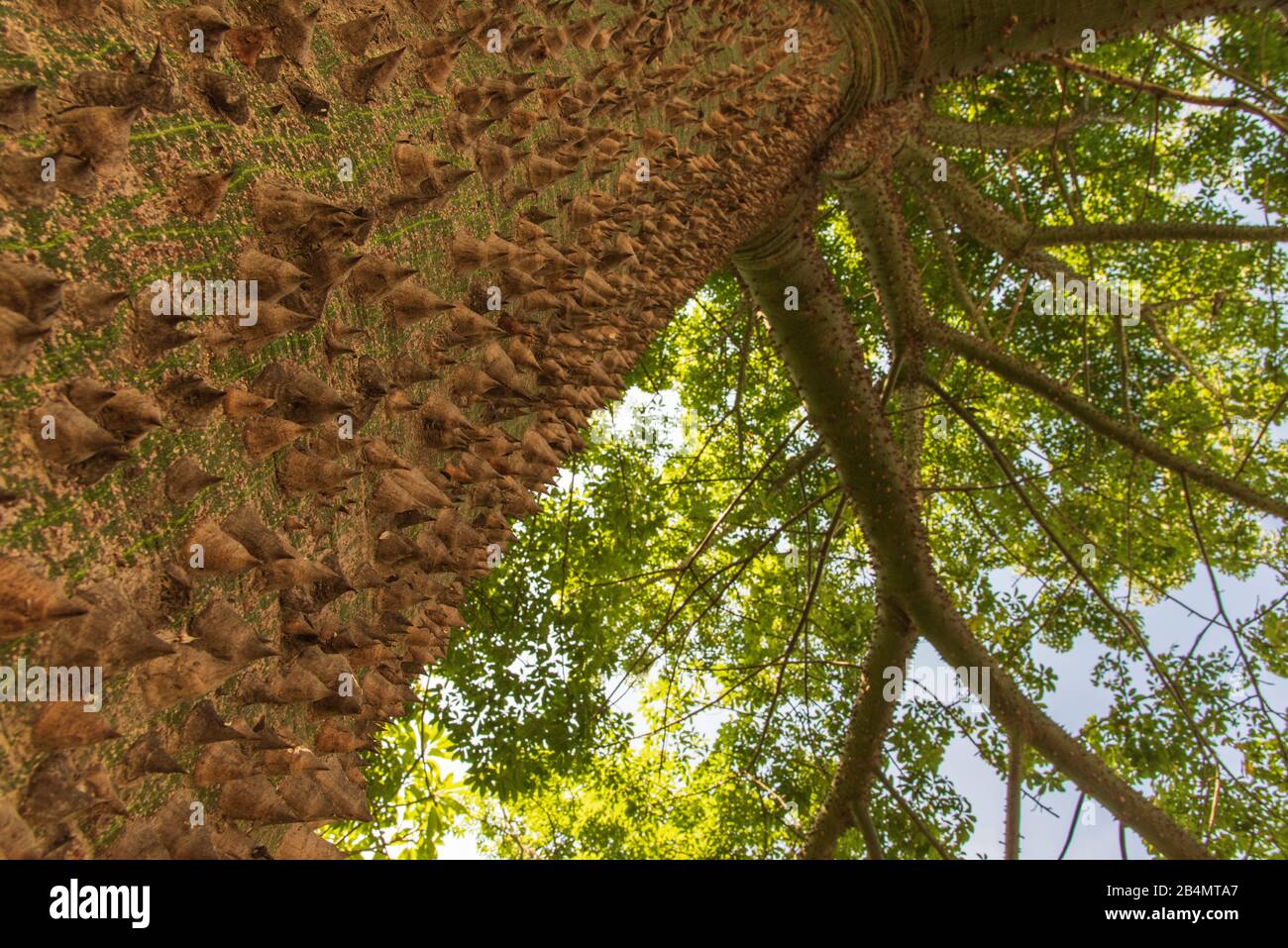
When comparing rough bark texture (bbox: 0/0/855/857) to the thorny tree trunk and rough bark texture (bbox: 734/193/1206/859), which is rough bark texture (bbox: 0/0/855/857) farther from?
rough bark texture (bbox: 734/193/1206/859)

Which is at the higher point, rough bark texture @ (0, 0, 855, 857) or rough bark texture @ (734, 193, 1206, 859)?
rough bark texture @ (734, 193, 1206, 859)

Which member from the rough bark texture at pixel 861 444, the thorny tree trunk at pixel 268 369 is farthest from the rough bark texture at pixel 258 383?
Answer: the rough bark texture at pixel 861 444

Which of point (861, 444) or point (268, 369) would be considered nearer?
point (268, 369)

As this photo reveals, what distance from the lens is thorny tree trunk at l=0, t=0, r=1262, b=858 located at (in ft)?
1.79

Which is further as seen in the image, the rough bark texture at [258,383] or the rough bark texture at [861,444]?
the rough bark texture at [861,444]

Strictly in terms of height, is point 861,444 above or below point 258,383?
above

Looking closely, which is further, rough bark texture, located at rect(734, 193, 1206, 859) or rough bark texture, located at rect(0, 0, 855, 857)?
rough bark texture, located at rect(734, 193, 1206, 859)

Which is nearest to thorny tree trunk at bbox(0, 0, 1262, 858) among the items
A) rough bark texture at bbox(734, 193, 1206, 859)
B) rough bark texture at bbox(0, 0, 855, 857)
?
rough bark texture at bbox(0, 0, 855, 857)

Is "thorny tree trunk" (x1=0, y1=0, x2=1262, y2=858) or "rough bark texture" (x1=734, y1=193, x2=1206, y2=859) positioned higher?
"rough bark texture" (x1=734, y1=193, x2=1206, y2=859)

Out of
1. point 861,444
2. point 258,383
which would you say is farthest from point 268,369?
point 861,444

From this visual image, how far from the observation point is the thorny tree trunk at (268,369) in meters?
0.55

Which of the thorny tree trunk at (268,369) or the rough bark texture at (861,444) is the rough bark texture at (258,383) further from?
the rough bark texture at (861,444)

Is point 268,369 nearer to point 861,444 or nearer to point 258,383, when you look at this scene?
point 258,383

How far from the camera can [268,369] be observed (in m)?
0.70
